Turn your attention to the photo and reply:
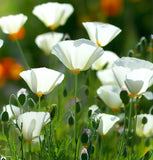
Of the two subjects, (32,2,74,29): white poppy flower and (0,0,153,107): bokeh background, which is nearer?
(32,2,74,29): white poppy flower

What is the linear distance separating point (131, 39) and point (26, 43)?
0.56m

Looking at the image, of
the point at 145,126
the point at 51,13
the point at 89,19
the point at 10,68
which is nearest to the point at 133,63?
the point at 145,126

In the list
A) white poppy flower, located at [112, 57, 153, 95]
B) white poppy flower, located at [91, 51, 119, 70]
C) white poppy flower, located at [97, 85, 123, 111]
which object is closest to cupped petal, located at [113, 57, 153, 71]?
white poppy flower, located at [112, 57, 153, 95]

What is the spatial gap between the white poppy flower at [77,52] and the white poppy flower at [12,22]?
0.73 ft

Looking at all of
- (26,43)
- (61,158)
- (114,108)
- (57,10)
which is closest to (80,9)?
(26,43)

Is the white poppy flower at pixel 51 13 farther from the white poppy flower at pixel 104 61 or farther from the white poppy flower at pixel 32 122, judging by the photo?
the white poppy flower at pixel 32 122

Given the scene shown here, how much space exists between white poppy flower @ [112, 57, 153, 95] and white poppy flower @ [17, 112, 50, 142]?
125mm

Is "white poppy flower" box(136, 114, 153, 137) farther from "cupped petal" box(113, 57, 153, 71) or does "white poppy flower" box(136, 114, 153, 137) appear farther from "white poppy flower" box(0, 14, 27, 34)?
"white poppy flower" box(0, 14, 27, 34)

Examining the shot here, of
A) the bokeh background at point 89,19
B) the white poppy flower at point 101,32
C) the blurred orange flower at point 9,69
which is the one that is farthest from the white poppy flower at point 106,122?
the bokeh background at point 89,19

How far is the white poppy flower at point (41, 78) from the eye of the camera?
0.60 meters

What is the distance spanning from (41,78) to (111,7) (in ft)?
4.76

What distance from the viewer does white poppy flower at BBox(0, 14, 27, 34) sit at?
802 millimetres

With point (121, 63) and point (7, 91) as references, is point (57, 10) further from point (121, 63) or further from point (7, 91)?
point (7, 91)

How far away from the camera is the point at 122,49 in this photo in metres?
2.02
